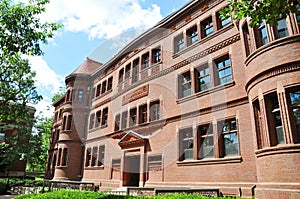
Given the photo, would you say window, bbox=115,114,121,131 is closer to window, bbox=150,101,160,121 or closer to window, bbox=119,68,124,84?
window, bbox=119,68,124,84

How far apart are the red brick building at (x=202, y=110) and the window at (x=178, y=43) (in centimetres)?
8

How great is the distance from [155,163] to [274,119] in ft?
30.1

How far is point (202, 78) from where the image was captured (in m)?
15.3

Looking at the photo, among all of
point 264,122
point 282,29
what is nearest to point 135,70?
point 282,29

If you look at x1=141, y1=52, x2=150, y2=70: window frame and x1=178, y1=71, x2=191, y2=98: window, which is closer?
x1=178, y1=71, x2=191, y2=98: window

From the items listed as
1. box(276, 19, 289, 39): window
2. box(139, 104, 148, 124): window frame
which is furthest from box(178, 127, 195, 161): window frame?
box(276, 19, 289, 39): window

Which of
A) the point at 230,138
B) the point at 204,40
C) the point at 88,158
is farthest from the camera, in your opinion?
the point at 88,158

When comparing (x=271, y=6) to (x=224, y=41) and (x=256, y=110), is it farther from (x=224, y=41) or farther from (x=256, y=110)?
(x=224, y=41)

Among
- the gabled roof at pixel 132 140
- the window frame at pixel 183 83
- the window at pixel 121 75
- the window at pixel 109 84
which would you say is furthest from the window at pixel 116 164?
the window frame at pixel 183 83

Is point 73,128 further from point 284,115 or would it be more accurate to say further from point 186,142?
point 284,115

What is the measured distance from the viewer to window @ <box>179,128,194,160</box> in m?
14.5

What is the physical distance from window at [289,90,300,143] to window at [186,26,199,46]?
8708 millimetres

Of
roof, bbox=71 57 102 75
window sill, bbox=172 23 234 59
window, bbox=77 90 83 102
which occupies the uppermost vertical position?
roof, bbox=71 57 102 75

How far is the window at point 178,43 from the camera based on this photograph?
17.9m
